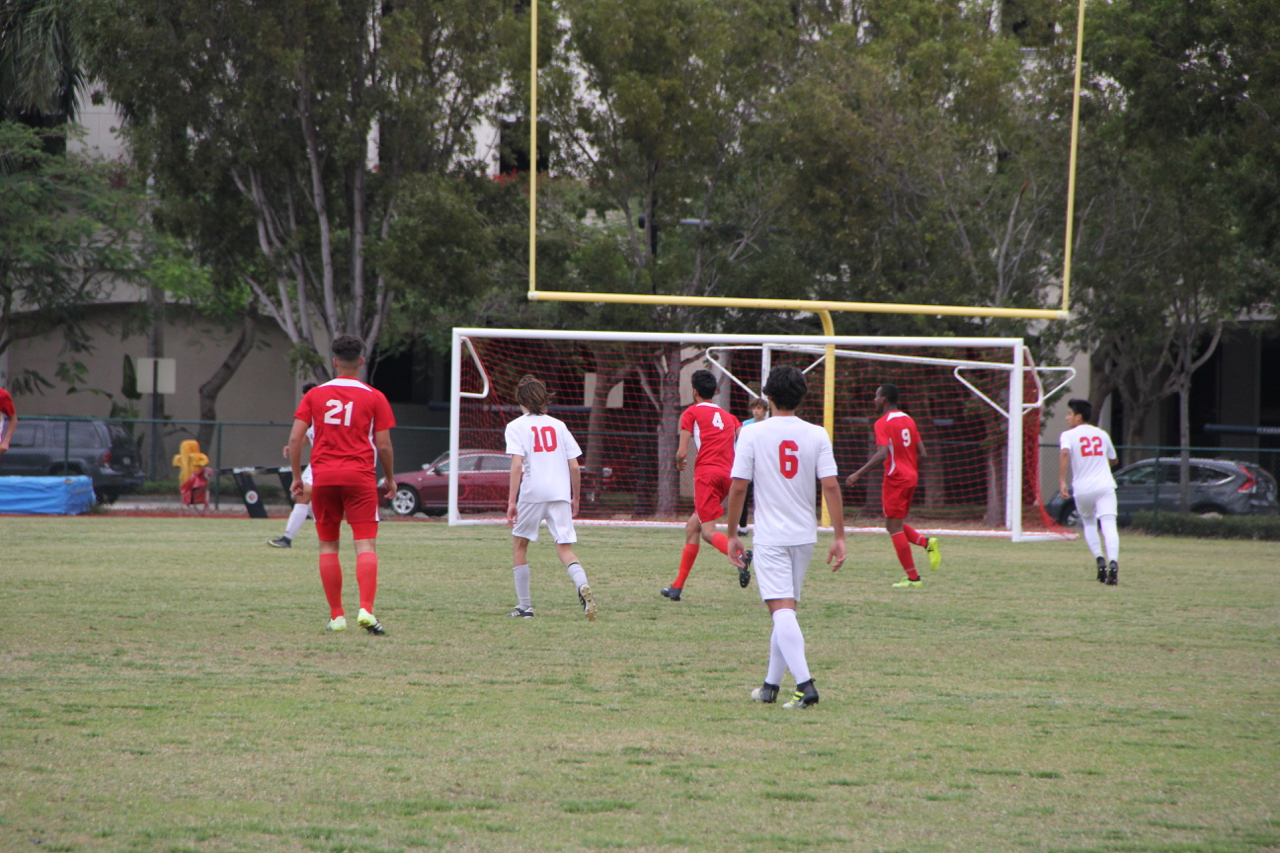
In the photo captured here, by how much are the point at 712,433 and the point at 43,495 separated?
1500 centimetres

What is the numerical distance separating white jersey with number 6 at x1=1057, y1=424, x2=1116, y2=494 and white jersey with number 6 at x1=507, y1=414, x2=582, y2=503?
5655mm

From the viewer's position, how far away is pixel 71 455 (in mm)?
23297

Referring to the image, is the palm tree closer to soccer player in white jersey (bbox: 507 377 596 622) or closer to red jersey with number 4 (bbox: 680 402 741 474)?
red jersey with number 4 (bbox: 680 402 741 474)

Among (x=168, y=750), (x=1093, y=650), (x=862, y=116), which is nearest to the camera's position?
(x=168, y=750)

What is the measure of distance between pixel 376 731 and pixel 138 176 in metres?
21.7

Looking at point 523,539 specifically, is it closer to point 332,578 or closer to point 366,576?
point 366,576

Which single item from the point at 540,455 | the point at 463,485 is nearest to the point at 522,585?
the point at 540,455

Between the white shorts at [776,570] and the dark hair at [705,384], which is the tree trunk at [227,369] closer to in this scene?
the dark hair at [705,384]

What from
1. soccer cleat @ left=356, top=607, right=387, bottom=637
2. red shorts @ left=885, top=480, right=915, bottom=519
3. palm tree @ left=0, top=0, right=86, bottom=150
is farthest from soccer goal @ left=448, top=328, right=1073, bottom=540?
palm tree @ left=0, top=0, right=86, bottom=150

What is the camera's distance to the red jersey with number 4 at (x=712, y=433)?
10.9 meters

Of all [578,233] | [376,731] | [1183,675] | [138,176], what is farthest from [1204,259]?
[376,731]

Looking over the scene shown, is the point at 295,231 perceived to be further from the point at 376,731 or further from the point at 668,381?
the point at 376,731

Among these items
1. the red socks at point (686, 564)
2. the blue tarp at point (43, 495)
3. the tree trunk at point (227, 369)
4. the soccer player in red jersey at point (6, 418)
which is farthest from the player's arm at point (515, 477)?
the tree trunk at point (227, 369)

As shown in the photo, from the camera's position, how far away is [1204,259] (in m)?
23.3
